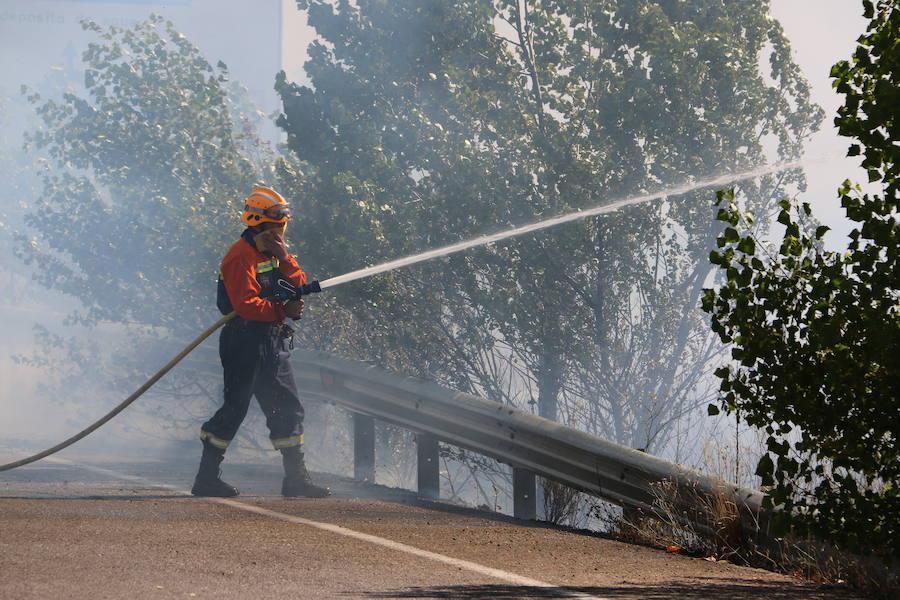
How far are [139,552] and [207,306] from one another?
9.58 m

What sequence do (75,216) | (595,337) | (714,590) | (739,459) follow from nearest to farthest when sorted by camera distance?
(714,590), (739,459), (595,337), (75,216)

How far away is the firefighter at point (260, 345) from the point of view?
7816 mm

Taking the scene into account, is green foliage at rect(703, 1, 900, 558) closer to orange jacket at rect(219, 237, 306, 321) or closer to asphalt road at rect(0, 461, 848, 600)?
asphalt road at rect(0, 461, 848, 600)

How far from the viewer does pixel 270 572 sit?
4.78 m

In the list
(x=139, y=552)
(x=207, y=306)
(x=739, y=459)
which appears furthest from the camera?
(x=207, y=306)

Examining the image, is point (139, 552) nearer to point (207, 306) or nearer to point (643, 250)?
point (643, 250)

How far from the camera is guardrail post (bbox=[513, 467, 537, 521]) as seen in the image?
7223mm

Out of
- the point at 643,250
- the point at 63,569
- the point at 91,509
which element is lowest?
the point at 63,569

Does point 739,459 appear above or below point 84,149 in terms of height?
below

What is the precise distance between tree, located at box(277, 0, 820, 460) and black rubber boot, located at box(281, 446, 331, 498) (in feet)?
11.2

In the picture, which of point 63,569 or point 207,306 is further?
point 207,306

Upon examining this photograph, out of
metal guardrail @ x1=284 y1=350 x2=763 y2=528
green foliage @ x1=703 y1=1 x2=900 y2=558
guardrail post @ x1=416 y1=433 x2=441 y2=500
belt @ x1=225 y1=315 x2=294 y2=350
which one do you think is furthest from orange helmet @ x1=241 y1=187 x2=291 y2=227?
green foliage @ x1=703 y1=1 x2=900 y2=558

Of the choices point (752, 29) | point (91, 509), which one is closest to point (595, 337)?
point (752, 29)

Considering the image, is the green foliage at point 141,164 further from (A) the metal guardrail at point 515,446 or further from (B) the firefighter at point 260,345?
(B) the firefighter at point 260,345
